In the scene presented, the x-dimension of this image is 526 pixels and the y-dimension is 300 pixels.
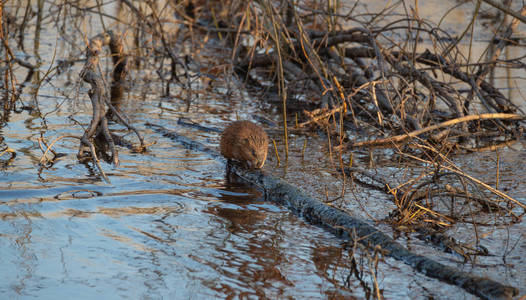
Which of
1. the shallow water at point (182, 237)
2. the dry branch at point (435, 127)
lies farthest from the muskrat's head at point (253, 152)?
the dry branch at point (435, 127)

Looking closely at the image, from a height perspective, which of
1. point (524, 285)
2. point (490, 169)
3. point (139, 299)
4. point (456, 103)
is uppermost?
point (456, 103)

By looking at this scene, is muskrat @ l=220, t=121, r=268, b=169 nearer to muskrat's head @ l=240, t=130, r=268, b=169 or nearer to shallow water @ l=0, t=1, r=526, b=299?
muskrat's head @ l=240, t=130, r=268, b=169

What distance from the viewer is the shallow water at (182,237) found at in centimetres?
359

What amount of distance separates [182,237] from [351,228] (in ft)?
3.70

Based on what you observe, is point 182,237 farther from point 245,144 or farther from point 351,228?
point 245,144

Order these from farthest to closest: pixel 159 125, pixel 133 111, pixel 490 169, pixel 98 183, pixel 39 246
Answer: pixel 133 111 < pixel 159 125 < pixel 490 169 < pixel 98 183 < pixel 39 246

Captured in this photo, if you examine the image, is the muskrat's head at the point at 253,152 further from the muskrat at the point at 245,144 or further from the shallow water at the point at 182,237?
the shallow water at the point at 182,237

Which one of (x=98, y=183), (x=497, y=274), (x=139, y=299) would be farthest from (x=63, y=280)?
(x=497, y=274)

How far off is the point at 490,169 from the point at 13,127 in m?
4.83

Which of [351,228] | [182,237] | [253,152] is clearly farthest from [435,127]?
[182,237]

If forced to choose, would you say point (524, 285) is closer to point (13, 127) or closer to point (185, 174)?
point (185, 174)

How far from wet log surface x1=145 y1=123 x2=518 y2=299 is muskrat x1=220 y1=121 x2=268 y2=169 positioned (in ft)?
0.36

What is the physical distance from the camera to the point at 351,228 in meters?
4.25

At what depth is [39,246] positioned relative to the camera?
400 centimetres
